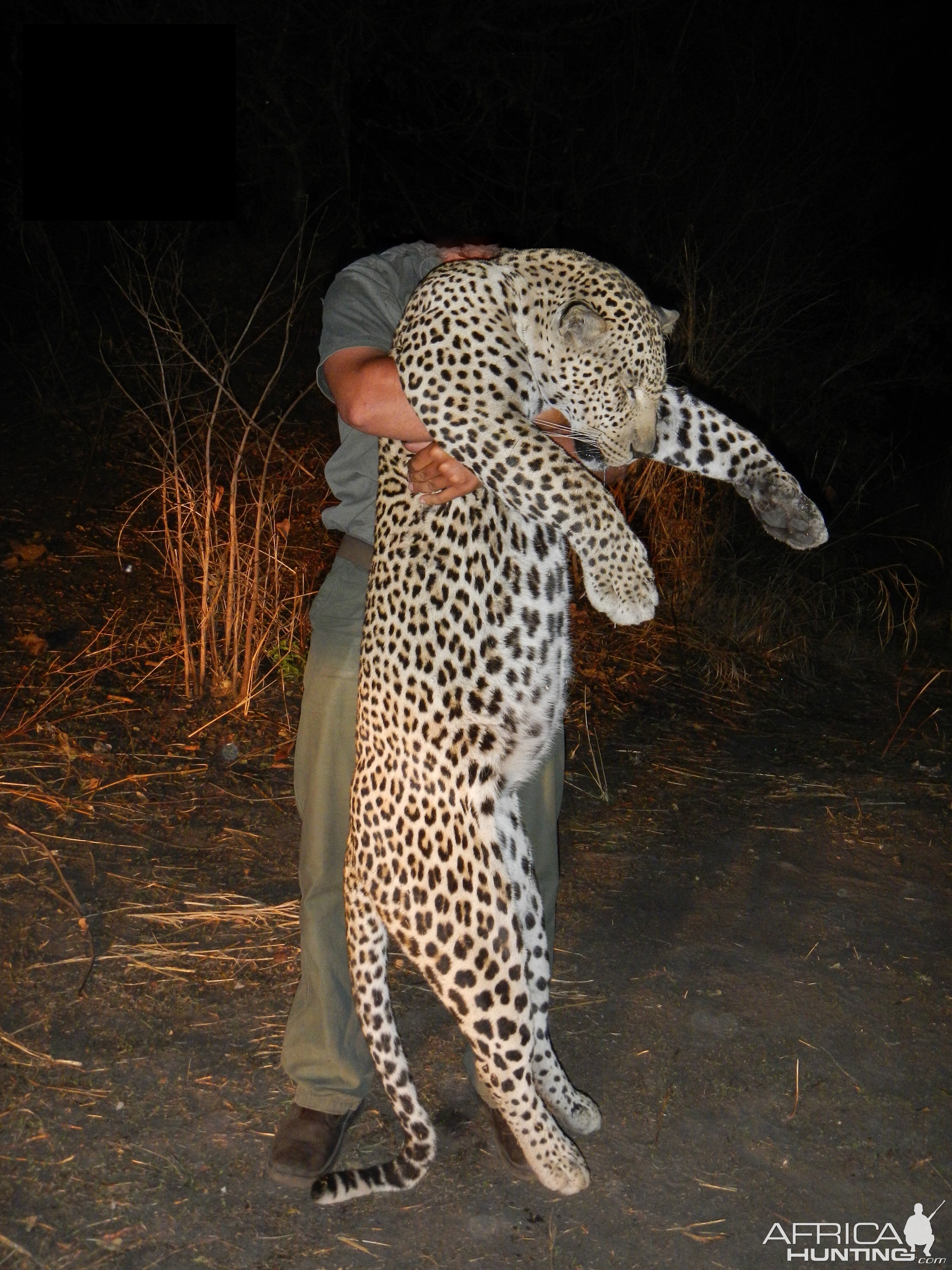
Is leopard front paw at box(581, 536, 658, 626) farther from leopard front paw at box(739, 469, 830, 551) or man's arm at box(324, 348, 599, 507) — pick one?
leopard front paw at box(739, 469, 830, 551)

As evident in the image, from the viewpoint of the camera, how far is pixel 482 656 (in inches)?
91.3

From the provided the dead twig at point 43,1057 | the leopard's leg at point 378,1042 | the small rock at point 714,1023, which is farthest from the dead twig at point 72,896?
the small rock at point 714,1023

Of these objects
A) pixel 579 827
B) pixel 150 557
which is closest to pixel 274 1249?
pixel 579 827

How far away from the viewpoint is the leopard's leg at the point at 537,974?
237cm

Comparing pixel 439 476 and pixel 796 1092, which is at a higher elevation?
pixel 439 476

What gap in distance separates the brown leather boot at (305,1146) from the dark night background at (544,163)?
21.0 feet

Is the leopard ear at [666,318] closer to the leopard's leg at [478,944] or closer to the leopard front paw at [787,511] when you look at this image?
the leopard front paw at [787,511]

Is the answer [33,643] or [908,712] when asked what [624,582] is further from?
[908,712]

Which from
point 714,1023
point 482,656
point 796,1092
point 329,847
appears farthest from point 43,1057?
point 796,1092

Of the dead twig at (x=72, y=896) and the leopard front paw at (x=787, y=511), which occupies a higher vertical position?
the leopard front paw at (x=787, y=511)

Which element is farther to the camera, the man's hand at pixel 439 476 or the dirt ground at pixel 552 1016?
the dirt ground at pixel 552 1016

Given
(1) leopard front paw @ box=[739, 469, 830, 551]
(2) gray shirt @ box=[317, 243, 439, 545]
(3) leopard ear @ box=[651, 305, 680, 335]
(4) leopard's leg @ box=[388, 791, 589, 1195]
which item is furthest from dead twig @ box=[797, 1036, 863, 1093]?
(3) leopard ear @ box=[651, 305, 680, 335]

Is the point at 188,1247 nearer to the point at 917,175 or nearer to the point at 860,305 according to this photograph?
the point at 860,305

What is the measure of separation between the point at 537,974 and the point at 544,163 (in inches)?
321
